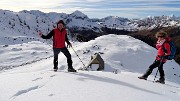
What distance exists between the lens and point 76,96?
815 cm

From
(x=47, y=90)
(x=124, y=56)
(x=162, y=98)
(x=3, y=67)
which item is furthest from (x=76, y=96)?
(x=3, y=67)

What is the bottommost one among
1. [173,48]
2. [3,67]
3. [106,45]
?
[3,67]

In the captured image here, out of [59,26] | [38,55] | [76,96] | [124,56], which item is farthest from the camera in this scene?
[38,55]

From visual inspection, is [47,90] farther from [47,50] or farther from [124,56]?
[47,50]

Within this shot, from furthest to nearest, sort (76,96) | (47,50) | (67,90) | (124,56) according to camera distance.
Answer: (47,50) < (124,56) < (67,90) < (76,96)

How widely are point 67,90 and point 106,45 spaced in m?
21.6

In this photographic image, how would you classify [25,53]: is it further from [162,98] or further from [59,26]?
[162,98]

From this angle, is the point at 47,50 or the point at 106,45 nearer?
the point at 106,45

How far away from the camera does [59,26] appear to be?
13.1 meters

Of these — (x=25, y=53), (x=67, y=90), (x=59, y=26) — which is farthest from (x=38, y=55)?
(x=67, y=90)

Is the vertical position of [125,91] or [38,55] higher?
[125,91]

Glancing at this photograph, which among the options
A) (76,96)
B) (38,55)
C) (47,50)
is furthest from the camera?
(47,50)

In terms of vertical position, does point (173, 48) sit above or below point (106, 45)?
above

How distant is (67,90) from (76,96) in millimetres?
695
